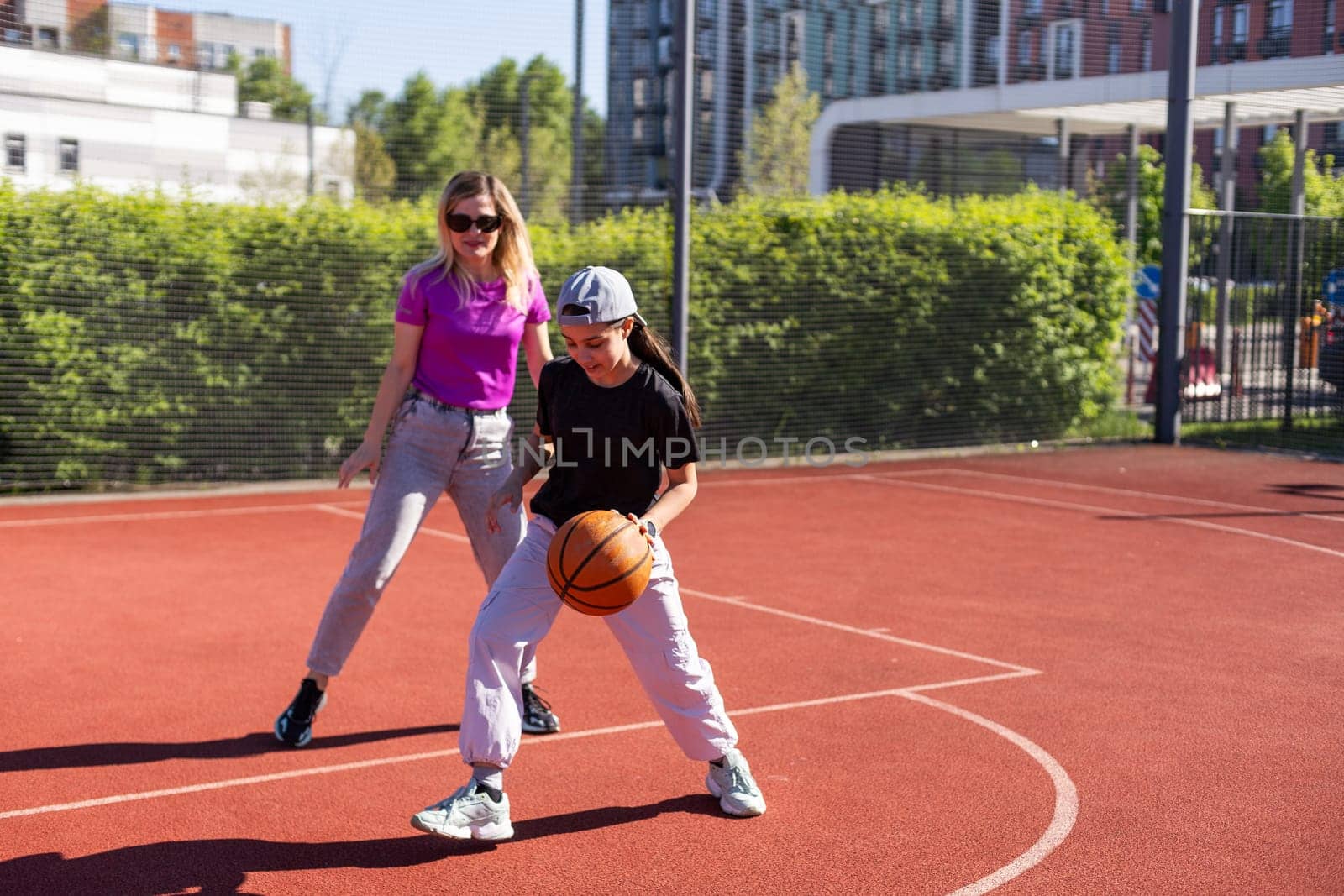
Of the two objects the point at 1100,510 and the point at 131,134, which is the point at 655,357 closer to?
the point at 1100,510

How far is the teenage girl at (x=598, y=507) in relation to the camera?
14.4ft

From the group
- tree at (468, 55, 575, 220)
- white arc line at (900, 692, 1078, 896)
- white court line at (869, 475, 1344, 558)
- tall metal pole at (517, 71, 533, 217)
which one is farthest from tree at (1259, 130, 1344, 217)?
white arc line at (900, 692, 1078, 896)

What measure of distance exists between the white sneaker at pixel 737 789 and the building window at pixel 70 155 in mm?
9838

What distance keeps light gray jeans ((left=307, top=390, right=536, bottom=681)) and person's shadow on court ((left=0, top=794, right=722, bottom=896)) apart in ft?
3.36

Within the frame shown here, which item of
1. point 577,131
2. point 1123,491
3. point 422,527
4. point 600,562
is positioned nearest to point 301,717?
point 600,562

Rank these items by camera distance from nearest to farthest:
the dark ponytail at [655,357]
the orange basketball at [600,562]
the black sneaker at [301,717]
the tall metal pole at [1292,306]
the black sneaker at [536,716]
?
1. the orange basketball at [600,562]
2. the dark ponytail at [655,357]
3. the black sneaker at [301,717]
4. the black sneaker at [536,716]
5. the tall metal pole at [1292,306]

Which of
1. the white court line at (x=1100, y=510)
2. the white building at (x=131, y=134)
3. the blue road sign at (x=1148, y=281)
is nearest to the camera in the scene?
the white court line at (x=1100, y=510)

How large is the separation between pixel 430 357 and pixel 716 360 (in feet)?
31.7

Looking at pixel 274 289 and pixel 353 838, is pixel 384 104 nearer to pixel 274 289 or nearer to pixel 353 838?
pixel 274 289

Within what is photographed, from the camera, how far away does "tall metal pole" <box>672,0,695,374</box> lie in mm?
14344

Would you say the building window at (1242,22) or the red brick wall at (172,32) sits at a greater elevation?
the building window at (1242,22)

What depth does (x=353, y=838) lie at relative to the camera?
460 cm

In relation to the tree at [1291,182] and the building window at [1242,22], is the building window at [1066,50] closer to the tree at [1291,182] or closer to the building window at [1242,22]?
the building window at [1242,22]


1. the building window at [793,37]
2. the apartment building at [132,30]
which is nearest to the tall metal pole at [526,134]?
the apartment building at [132,30]
